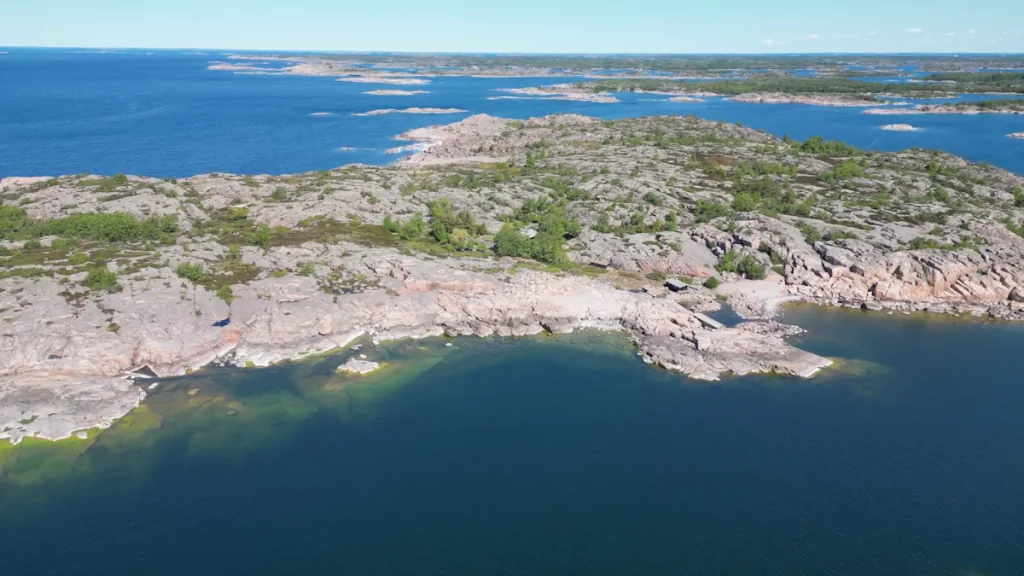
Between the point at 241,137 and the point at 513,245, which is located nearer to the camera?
the point at 513,245

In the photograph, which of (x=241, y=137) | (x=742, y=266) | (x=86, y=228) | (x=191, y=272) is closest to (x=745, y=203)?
(x=742, y=266)

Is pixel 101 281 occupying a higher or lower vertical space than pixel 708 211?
lower

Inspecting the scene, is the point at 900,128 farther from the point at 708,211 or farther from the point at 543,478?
the point at 543,478

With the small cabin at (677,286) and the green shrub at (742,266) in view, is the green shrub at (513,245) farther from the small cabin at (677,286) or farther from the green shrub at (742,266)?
the green shrub at (742,266)

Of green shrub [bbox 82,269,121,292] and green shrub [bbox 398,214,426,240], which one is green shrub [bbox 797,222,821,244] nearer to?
green shrub [bbox 398,214,426,240]

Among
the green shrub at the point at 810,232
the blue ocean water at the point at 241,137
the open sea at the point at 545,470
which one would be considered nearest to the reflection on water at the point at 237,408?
the open sea at the point at 545,470

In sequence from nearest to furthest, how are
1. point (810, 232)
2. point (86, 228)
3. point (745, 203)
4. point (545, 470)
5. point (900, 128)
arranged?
1. point (545, 470)
2. point (86, 228)
3. point (810, 232)
4. point (745, 203)
5. point (900, 128)

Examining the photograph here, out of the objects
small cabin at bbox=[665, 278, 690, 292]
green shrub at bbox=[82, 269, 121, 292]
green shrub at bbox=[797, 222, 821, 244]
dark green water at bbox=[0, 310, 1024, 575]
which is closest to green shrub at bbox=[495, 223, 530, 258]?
small cabin at bbox=[665, 278, 690, 292]
